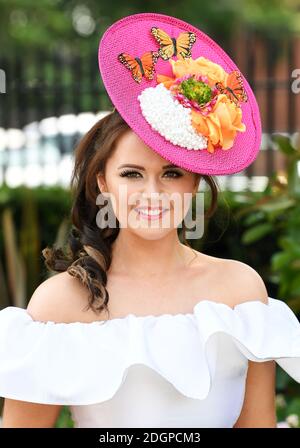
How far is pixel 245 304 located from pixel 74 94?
5.57m

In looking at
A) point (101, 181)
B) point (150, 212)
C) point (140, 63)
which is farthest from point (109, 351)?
point (140, 63)

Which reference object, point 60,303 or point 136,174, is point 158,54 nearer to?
point 136,174

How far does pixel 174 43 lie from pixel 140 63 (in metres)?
0.12

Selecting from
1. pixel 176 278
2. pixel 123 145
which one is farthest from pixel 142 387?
pixel 123 145

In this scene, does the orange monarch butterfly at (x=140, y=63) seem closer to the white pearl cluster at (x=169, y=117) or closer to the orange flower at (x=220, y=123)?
the white pearl cluster at (x=169, y=117)

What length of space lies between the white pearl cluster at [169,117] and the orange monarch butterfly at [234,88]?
4.4 inches

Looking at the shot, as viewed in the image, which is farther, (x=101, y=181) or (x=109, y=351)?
(x=101, y=181)

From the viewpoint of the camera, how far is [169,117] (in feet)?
6.32

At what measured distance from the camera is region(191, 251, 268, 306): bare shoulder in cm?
210

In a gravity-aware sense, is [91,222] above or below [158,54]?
below

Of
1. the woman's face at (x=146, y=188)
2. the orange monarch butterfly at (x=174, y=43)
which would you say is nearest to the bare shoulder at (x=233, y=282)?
the woman's face at (x=146, y=188)
